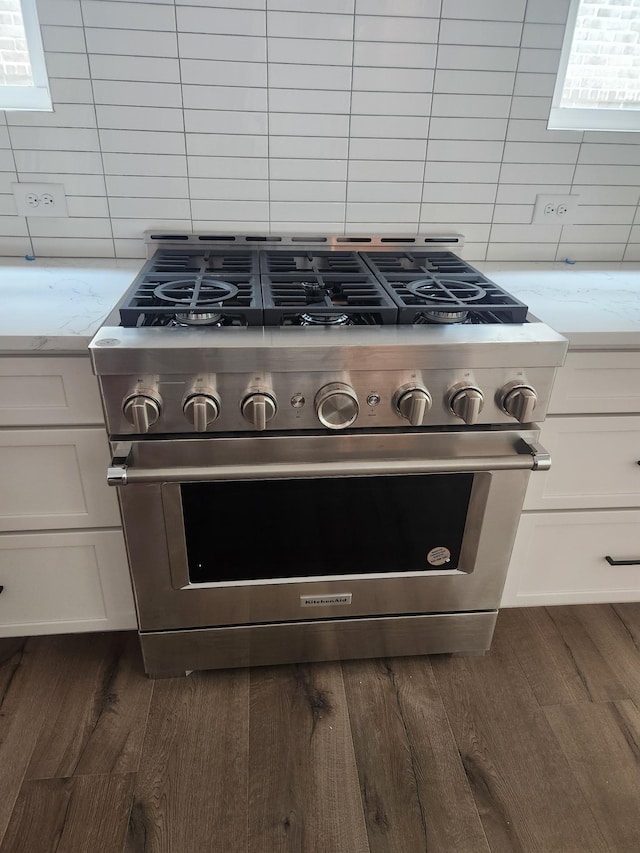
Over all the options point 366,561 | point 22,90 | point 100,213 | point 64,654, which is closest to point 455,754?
point 366,561

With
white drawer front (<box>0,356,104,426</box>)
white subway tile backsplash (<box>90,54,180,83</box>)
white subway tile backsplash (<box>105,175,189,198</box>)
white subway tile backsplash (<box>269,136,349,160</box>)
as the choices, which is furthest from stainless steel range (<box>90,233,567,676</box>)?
white subway tile backsplash (<box>90,54,180,83</box>)

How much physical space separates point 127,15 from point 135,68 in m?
0.11

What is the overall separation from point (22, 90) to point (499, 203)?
1326mm

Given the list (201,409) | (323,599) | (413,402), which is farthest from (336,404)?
(323,599)

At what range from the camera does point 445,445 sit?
121 cm

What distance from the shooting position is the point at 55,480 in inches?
→ 50.1

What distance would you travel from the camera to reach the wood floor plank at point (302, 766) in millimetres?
1177

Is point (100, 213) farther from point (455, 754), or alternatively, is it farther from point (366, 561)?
point (455, 754)

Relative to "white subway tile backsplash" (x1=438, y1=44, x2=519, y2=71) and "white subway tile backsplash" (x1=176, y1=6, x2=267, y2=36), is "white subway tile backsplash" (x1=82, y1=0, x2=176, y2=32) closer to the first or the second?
"white subway tile backsplash" (x1=176, y1=6, x2=267, y2=36)

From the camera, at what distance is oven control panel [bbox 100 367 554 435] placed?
1.07 meters

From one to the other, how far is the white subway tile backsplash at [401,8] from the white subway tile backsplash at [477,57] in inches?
3.3

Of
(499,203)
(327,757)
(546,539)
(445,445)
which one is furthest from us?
(499,203)

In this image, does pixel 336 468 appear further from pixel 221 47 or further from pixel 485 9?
pixel 485 9

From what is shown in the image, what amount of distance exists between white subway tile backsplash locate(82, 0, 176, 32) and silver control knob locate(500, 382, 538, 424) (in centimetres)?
120
